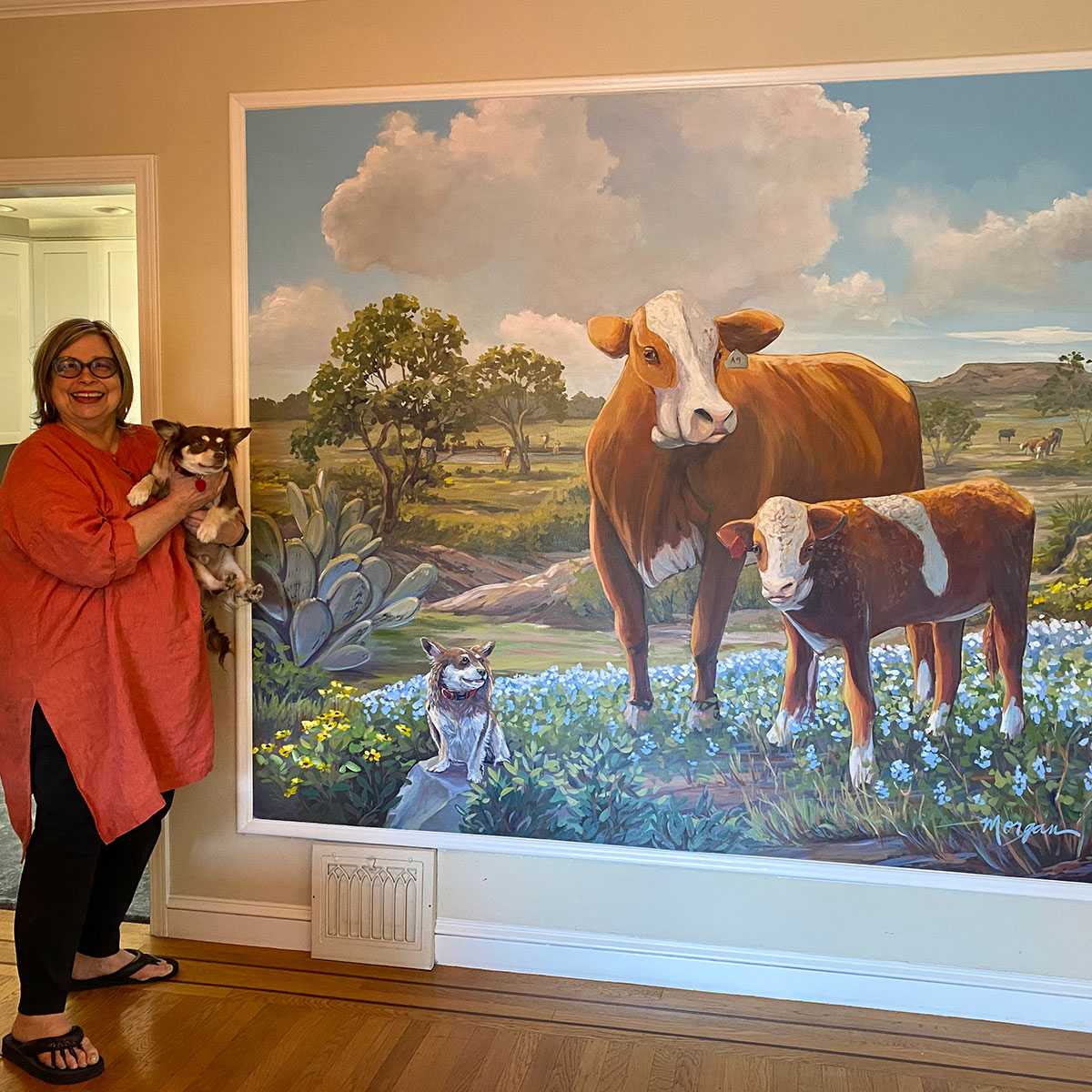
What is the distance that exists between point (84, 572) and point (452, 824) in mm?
1109

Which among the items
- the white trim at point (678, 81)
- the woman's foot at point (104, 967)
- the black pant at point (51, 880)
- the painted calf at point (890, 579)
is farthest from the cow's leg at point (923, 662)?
the woman's foot at point (104, 967)

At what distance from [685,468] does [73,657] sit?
146 centimetres

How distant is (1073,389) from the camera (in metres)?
2.25

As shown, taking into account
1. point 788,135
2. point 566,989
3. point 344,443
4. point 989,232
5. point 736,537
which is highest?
point 788,135

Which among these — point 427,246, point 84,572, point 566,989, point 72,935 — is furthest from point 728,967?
point 427,246

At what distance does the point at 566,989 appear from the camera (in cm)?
255

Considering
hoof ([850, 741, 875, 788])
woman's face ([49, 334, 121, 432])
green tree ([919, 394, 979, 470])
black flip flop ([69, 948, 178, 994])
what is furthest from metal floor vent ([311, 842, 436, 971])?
green tree ([919, 394, 979, 470])

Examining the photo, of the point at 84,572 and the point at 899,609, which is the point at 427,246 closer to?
the point at 84,572

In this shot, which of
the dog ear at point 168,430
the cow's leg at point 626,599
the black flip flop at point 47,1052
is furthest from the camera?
the cow's leg at point 626,599

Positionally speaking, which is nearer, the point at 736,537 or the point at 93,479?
the point at 93,479

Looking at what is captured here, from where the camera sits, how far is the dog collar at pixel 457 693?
2586 mm

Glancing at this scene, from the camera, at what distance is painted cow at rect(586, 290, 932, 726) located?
2367 mm

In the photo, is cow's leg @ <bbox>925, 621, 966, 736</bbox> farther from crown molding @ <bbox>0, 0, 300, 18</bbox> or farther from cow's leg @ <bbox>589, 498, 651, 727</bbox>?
crown molding @ <bbox>0, 0, 300, 18</bbox>
